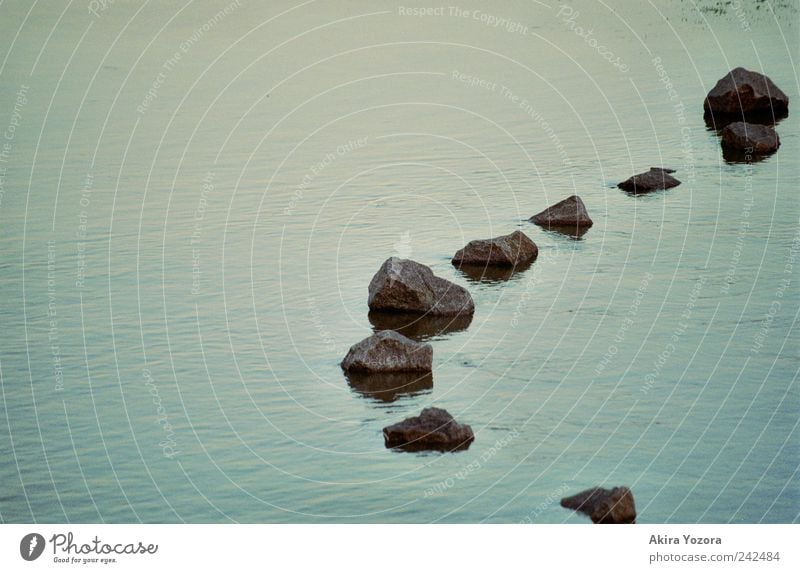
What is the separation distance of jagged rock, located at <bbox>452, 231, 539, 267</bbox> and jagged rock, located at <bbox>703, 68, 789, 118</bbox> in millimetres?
19427

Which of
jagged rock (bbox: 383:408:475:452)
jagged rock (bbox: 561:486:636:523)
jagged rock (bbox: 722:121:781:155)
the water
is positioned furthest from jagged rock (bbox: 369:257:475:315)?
jagged rock (bbox: 722:121:781:155)

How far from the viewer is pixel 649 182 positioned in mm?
39625

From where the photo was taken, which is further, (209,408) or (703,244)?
(703,244)

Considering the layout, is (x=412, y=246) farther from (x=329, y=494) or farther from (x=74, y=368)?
(x=329, y=494)

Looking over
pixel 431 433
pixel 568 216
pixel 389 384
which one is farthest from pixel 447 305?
pixel 568 216

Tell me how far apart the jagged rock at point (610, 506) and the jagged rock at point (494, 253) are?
13.5 meters

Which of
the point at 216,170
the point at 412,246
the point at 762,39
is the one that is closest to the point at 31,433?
the point at 412,246

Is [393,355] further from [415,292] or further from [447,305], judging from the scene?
[447,305]

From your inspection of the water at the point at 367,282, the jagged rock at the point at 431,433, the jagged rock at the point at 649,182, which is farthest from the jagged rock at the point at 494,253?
the jagged rock at the point at 431,433

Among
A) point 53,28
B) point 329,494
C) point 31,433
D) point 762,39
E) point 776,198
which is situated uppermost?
point 53,28

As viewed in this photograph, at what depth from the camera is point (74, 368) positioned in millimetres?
27516

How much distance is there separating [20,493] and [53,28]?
55.1 meters

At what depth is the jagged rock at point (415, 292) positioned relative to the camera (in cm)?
2938

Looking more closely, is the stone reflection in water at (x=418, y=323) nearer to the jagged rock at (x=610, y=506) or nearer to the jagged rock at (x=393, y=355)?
the jagged rock at (x=393, y=355)
